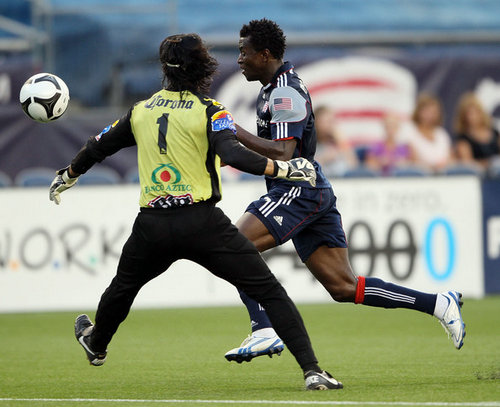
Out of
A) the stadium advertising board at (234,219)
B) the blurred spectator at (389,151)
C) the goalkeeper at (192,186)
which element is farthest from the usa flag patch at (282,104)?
the blurred spectator at (389,151)

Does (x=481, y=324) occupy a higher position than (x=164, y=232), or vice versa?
(x=164, y=232)

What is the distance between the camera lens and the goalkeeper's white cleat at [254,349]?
7.32 m

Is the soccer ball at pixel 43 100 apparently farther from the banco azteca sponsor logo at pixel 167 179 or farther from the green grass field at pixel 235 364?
the green grass field at pixel 235 364

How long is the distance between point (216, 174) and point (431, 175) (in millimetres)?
7755

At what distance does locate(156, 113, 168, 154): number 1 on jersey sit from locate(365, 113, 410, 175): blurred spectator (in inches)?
381

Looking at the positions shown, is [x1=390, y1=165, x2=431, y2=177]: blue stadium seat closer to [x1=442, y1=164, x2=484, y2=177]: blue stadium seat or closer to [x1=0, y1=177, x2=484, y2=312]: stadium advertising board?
[x1=0, y1=177, x2=484, y2=312]: stadium advertising board

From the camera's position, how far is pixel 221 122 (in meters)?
6.32

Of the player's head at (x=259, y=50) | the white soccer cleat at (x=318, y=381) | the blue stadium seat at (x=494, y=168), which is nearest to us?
the white soccer cleat at (x=318, y=381)

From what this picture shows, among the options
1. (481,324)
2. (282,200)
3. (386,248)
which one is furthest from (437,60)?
(282,200)

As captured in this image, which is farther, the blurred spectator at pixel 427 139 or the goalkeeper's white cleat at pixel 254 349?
the blurred spectator at pixel 427 139

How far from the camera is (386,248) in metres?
13.5

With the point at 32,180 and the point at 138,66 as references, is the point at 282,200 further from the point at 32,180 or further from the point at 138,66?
the point at 138,66

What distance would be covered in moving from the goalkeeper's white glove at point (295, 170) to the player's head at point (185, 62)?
724 mm

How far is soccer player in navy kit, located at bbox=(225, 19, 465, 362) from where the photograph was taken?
740cm
